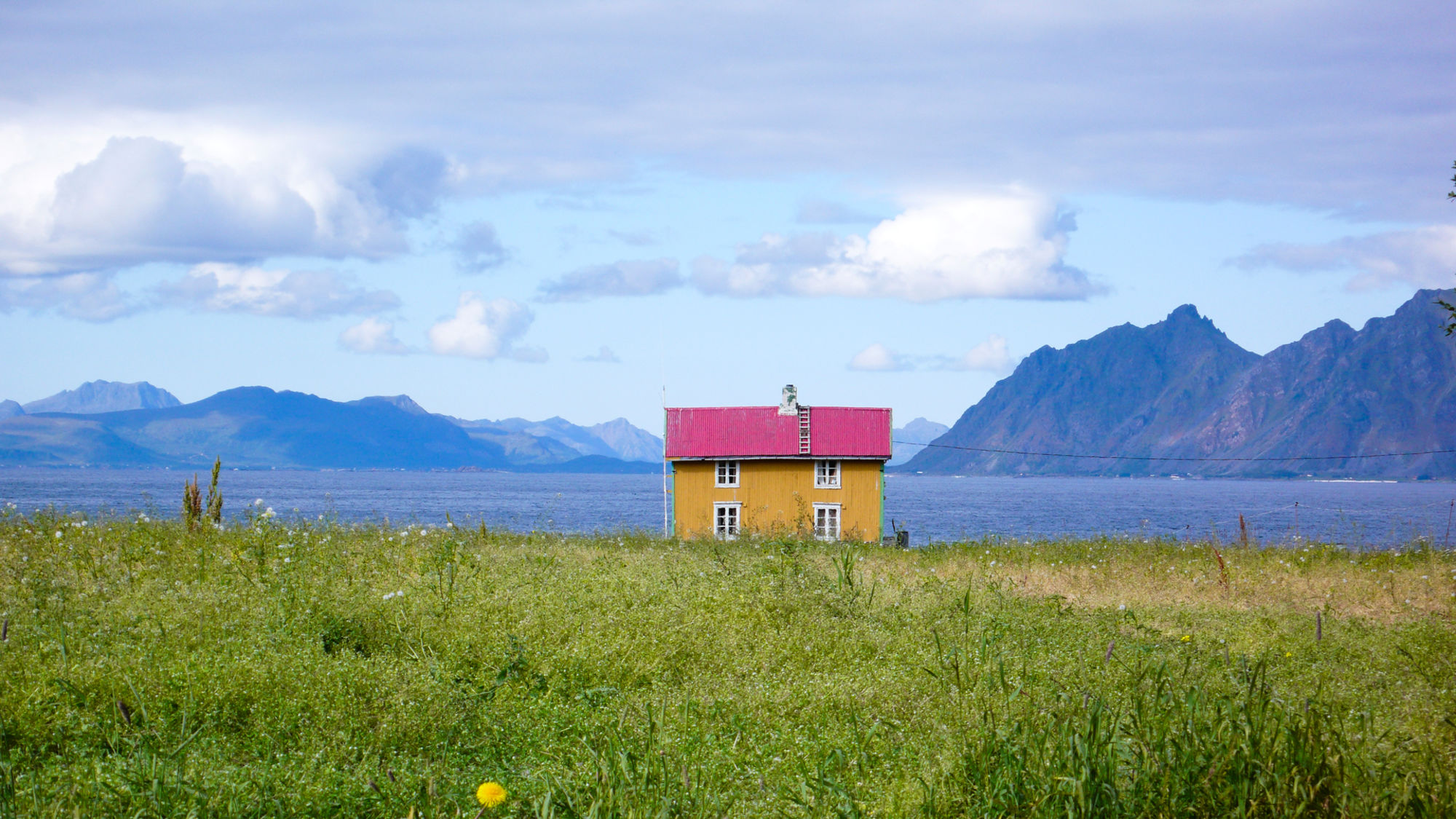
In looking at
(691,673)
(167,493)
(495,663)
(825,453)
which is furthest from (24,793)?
(167,493)

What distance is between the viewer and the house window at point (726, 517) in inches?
1284

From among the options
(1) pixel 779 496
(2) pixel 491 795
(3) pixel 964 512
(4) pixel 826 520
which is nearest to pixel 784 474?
(1) pixel 779 496

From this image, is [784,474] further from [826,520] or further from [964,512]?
[964,512]

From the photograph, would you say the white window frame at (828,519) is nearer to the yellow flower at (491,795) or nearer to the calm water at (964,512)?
the calm water at (964,512)

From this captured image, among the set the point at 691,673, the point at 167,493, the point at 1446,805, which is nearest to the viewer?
the point at 1446,805

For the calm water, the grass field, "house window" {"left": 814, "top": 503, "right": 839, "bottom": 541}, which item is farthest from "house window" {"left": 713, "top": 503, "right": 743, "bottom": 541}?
the calm water

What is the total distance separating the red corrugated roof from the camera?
32.5 metres

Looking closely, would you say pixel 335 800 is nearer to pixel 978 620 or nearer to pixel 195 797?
pixel 195 797

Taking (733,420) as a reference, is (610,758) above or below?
below

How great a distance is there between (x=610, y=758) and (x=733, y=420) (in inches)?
1106

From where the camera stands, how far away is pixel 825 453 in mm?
32375

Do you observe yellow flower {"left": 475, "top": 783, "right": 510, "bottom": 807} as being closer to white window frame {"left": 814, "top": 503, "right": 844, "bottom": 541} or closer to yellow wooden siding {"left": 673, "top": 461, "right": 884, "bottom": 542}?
yellow wooden siding {"left": 673, "top": 461, "right": 884, "bottom": 542}

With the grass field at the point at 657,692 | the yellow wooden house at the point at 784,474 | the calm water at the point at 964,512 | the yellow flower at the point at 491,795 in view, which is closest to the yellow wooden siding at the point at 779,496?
the yellow wooden house at the point at 784,474

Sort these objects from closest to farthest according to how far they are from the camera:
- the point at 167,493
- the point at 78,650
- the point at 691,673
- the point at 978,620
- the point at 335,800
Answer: the point at 335,800
the point at 78,650
the point at 691,673
the point at 978,620
the point at 167,493
